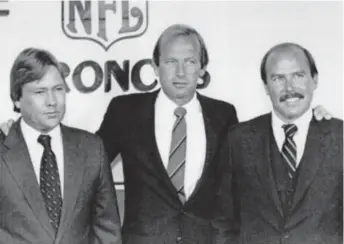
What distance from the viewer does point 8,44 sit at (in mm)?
999

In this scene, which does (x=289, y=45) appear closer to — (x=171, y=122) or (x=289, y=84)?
(x=289, y=84)

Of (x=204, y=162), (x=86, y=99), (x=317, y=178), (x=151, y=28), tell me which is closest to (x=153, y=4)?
(x=151, y=28)

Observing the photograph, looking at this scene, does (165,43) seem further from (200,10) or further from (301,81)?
(301,81)

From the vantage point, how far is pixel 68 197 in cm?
86

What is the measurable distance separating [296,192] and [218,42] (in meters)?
0.33

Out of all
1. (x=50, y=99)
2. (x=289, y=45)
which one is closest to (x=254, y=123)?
(x=289, y=45)

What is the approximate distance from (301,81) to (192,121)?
22 centimetres

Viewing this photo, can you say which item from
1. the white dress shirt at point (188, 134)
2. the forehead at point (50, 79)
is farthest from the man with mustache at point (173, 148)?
the forehead at point (50, 79)

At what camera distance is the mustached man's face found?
894 mm

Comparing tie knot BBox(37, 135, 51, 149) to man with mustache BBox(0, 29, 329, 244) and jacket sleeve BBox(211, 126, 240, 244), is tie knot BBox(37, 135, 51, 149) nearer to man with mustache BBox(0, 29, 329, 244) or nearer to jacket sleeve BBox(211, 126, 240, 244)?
man with mustache BBox(0, 29, 329, 244)

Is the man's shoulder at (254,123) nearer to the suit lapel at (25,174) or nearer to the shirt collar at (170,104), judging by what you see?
the shirt collar at (170,104)

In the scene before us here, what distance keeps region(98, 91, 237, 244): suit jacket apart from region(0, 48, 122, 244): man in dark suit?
4 cm

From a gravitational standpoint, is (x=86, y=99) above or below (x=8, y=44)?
below

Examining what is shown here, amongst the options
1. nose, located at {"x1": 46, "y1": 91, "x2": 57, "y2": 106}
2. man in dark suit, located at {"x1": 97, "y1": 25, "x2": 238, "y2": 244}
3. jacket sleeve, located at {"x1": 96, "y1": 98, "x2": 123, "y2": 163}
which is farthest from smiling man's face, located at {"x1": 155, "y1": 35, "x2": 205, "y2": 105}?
nose, located at {"x1": 46, "y1": 91, "x2": 57, "y2": 106}
